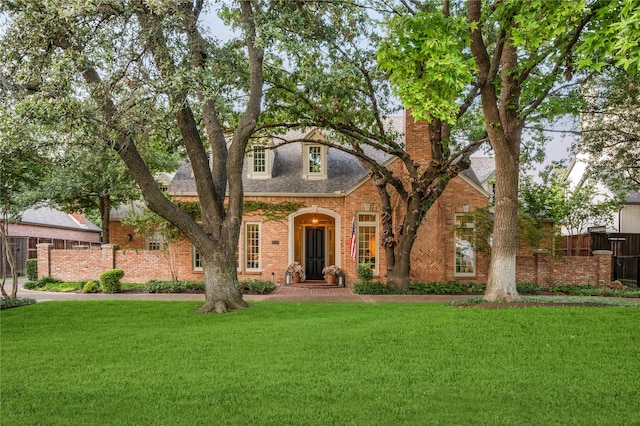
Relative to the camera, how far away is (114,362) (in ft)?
20.7

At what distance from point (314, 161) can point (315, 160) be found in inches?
2.5

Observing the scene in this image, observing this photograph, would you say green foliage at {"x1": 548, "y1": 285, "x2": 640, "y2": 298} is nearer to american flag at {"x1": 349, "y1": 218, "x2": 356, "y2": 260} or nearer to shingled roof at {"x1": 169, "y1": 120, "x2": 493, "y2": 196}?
shingled roof at {"x1": 169, "y1": 120, "x2": 493, "y2": 196}

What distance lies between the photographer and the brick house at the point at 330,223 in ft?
60.5

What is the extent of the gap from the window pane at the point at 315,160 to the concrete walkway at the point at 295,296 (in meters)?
5.57

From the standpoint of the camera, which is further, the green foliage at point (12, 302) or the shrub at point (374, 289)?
the shrub at point (374, 289)

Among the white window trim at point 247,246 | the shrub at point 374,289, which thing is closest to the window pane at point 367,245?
the shrub at point 374,289

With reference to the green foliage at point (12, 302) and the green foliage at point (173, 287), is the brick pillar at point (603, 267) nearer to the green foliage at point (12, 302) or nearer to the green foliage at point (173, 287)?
the green foliage at point (173, 287)

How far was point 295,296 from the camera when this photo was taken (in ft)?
49.8

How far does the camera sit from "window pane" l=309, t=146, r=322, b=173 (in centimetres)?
2034

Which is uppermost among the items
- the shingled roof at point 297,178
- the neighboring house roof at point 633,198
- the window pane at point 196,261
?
the shingled roof at point 297,178

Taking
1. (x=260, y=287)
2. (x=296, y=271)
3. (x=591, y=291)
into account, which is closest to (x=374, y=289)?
(x=296, y=271)

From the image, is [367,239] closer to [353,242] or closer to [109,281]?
[353,242]

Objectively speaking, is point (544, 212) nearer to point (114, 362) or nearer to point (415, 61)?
point (415, 61)

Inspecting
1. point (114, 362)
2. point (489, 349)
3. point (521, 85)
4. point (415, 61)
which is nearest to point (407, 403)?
point (489, 349)
